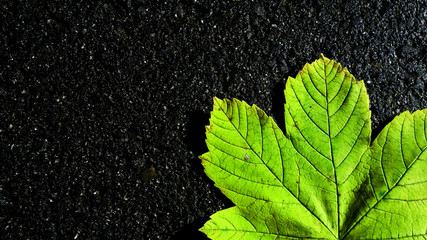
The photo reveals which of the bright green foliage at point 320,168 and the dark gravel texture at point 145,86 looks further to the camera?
the dark gravel texture at point 145,86

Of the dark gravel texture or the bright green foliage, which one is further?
the dark gravel texture

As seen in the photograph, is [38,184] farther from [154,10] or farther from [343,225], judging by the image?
[343,225]

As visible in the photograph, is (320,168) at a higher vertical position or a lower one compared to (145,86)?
lower

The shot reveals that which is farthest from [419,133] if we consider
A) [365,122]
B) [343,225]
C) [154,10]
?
[154,10]

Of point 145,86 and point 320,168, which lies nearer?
point 320,168
